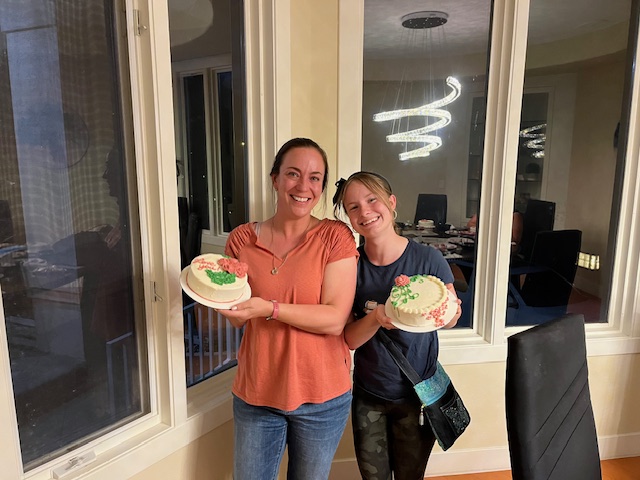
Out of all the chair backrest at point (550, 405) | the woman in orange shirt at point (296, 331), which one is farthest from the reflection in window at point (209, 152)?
the chair backrest at point (550, 405)

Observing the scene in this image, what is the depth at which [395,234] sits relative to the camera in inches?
55.4

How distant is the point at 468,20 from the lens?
2.04 meters

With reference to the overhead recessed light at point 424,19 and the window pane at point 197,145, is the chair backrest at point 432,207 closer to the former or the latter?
the overhead recessed light at point 424,19

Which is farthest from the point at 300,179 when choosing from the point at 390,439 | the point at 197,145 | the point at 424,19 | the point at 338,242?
the point at 424,19

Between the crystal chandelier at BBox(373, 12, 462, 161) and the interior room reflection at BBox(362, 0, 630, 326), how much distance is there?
0.02m

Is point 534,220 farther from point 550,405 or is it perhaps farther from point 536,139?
point 550,405

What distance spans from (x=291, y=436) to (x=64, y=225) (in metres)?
0.87

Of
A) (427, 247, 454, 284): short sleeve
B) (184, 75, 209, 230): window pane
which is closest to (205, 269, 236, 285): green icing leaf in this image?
(184, 75, 209, 230): window pane

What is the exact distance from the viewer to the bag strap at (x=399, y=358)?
135cm

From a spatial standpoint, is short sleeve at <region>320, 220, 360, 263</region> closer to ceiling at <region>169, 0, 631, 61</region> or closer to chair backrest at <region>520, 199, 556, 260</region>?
ceiling at <region>169, 0, 631, 61</region>

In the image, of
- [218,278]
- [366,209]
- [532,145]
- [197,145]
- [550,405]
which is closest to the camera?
[550,405]

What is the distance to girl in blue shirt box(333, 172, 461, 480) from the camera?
1318mm

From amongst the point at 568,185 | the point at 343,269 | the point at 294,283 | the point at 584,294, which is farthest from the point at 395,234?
the point at 584,294

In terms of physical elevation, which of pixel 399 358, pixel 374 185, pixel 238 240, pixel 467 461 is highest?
pixel 374 185
